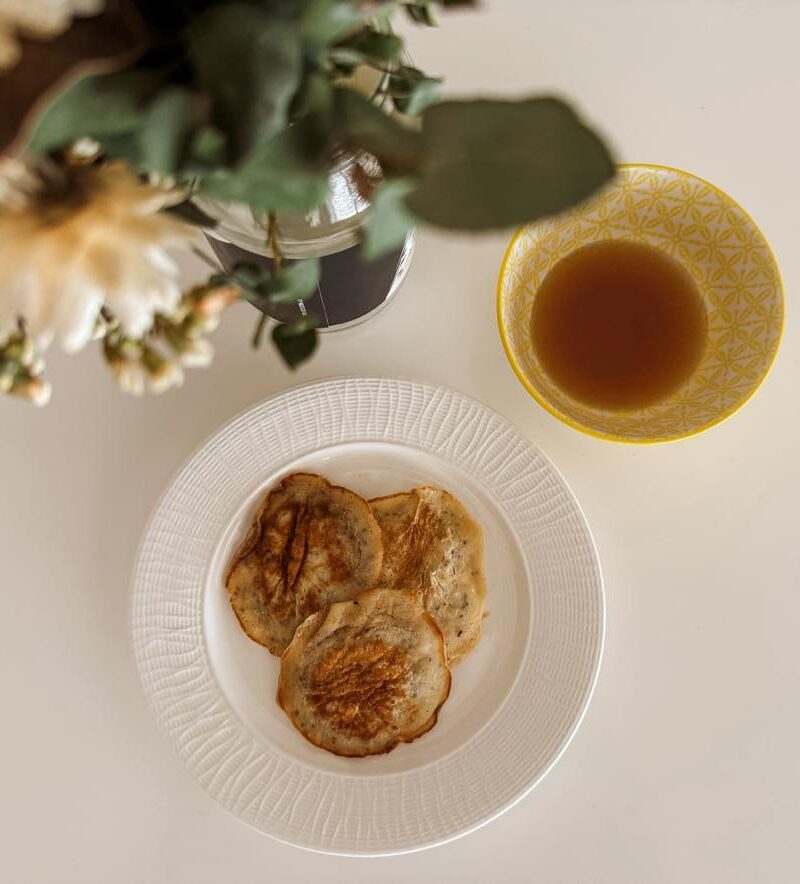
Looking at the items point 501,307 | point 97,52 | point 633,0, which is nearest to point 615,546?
point 501,307

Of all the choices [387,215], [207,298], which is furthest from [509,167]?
[207,298]

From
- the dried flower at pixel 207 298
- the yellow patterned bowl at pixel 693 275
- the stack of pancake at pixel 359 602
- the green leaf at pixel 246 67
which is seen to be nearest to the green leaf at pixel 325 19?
the green leaf at pixel 246 67

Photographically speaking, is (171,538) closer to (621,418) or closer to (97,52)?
(621,418)

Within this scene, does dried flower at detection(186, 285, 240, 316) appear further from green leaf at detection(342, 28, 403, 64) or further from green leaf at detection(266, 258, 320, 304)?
green leaf at detection(342, 28, 403, 64)

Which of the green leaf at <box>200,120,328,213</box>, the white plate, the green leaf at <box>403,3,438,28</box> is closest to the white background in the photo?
the white plate

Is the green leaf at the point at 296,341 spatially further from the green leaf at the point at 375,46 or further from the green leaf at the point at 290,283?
the green leaf at the point at 375,46

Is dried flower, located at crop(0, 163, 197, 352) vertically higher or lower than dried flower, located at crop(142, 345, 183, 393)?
higher

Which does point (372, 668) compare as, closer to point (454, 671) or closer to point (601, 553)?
point (454, 671)
